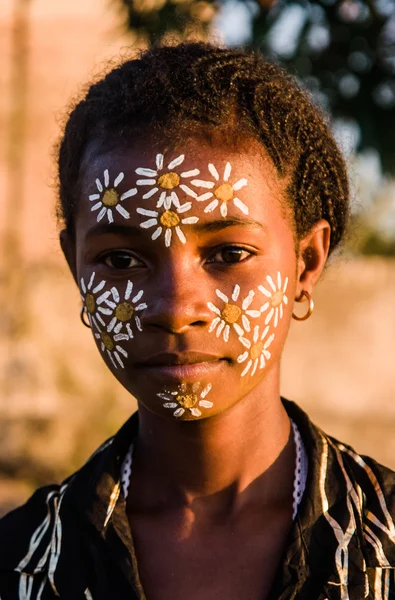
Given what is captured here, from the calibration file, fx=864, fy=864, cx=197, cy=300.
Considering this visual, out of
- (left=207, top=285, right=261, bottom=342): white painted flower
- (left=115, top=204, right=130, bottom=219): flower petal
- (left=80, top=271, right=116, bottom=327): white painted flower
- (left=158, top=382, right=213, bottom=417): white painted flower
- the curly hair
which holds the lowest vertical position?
(left=158, top=382, right=213, bottom=417): white painted flower

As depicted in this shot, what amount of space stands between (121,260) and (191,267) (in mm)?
206

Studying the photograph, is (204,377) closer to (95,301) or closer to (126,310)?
(126,310)

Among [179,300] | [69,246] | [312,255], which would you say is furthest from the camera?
[69,246]

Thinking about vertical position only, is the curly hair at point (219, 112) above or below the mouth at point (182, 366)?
above

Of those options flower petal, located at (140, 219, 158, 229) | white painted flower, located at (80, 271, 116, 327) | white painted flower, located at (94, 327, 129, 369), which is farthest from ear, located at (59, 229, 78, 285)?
flower petal, located at (140, 219, 158, 229)

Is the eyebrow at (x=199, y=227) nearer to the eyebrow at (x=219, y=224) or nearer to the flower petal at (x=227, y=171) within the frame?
Answer: the eyebrow at (x=219, y=224)

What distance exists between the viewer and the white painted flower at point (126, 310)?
6.97 ft

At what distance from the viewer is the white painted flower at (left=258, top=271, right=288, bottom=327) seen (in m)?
2.15

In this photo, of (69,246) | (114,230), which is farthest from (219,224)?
(69,246)

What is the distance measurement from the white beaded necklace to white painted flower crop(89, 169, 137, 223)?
0.70 metres

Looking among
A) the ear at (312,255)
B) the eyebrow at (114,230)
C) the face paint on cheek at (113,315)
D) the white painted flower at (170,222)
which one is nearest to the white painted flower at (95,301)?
the face paint on cheek at (113,315)

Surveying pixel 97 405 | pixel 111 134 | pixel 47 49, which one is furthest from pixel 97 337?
pixel 47 49

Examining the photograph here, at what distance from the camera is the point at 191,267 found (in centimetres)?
207

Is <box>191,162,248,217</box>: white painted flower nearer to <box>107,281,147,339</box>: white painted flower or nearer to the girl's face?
the girl's face
